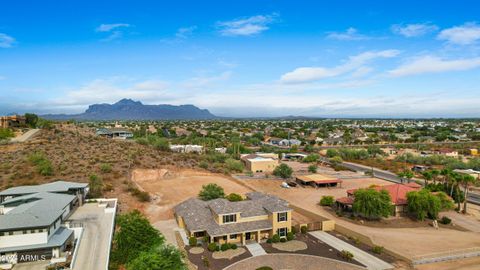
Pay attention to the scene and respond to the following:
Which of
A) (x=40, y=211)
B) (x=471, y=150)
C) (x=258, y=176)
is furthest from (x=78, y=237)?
(x=471, y=150)

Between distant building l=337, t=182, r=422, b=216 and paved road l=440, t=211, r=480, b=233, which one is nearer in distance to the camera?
paved road l=440, t=211, r=480, b=233

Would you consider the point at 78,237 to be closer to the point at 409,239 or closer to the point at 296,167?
the point at 409,239

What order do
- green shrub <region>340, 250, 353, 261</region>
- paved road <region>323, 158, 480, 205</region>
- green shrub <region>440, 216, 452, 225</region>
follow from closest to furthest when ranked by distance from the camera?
green shrub <region>340, 250, 353, 261</region>
green shrub <region>440, 216, 452, 225</region>
paved road <region>323, 158, 480, 205</region>

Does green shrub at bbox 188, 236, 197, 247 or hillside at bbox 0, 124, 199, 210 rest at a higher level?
hillside at bbox 0, 124, 199, 210

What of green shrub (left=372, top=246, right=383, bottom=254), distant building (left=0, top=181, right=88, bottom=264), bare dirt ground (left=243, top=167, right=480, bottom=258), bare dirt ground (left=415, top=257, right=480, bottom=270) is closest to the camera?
distant building (left=0, top=181, right=88, bottom=264)

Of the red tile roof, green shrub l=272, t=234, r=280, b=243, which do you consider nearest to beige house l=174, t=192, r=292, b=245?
green shrub l=272, t=234, r=280, b=243

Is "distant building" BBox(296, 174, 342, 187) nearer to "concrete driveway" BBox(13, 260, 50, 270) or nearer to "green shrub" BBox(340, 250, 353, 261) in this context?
"green shrub" BBox(340, 250, 353, 261)

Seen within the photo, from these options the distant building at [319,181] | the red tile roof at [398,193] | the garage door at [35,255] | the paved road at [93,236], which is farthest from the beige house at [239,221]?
the distant building at [319,181]
